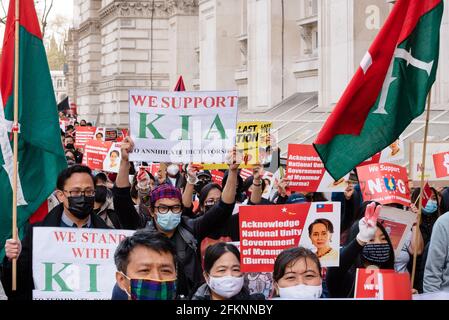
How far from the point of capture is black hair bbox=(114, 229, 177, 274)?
5449 mm

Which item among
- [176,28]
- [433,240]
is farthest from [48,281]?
[176,28]

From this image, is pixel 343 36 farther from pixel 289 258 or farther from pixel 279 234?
pixel 289 258

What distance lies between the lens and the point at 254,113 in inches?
1116

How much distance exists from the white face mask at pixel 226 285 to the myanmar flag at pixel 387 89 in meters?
1.71

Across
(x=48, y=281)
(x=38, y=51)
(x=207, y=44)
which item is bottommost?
(x=48, y=281)

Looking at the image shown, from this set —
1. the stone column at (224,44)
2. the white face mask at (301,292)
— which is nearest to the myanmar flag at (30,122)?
the white face mask at (301,292)

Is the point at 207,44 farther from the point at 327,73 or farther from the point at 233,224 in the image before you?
the point at 233,224

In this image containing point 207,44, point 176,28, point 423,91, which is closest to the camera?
point 423,91

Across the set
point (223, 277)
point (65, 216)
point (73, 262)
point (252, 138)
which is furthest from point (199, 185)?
point (223, 277)

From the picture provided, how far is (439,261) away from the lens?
7578 millimetres

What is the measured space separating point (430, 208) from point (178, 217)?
3.82 meters

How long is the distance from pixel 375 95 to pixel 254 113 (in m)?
20.8

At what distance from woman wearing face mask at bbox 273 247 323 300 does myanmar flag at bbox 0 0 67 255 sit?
104 inches

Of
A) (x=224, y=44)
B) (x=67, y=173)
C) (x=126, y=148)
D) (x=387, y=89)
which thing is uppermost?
(x=224, y=44)
